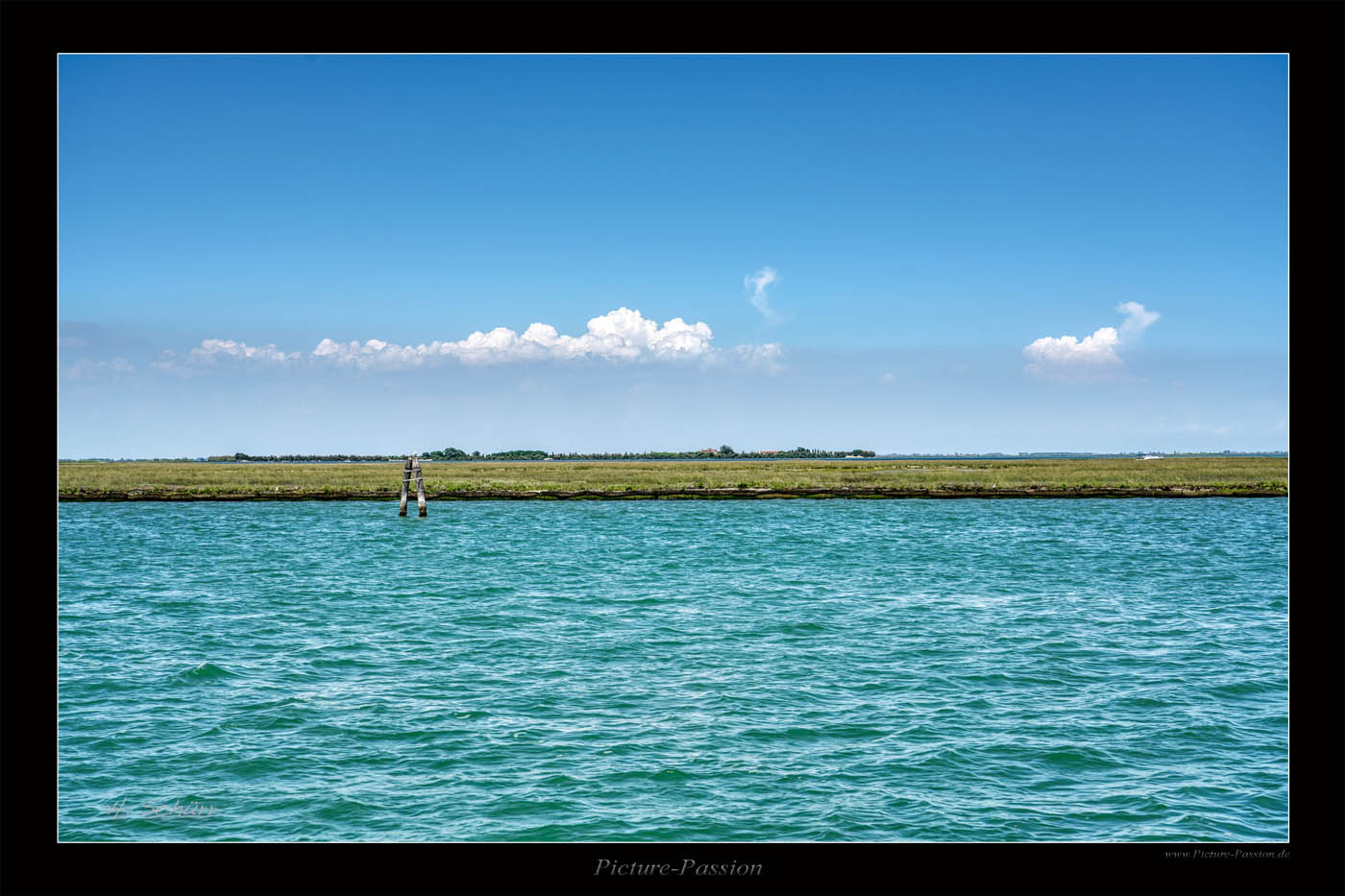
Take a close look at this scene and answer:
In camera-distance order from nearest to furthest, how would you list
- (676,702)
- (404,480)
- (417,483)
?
(676,702) < (404,480) < (417,483)

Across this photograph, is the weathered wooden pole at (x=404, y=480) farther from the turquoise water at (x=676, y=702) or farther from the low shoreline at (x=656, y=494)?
the turquoise water at (x=676, y=702)

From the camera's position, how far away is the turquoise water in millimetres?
10047

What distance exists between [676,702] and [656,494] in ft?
224

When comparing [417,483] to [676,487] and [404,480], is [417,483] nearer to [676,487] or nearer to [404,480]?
[404,480]

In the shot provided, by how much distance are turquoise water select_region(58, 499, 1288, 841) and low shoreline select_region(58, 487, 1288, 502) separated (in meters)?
42.4

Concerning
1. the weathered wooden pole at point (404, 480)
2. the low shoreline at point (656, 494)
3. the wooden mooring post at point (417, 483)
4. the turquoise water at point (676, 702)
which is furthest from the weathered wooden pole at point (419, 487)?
the turquoise water at point (676, 702)

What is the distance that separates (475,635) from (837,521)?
44259 mm

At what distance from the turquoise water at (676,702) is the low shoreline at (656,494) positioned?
42.4 metres

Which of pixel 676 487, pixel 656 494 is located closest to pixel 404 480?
pixel 656 494

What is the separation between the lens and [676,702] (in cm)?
1552

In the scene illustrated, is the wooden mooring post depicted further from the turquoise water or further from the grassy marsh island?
the turquoise water

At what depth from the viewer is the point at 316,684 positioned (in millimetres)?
16844
